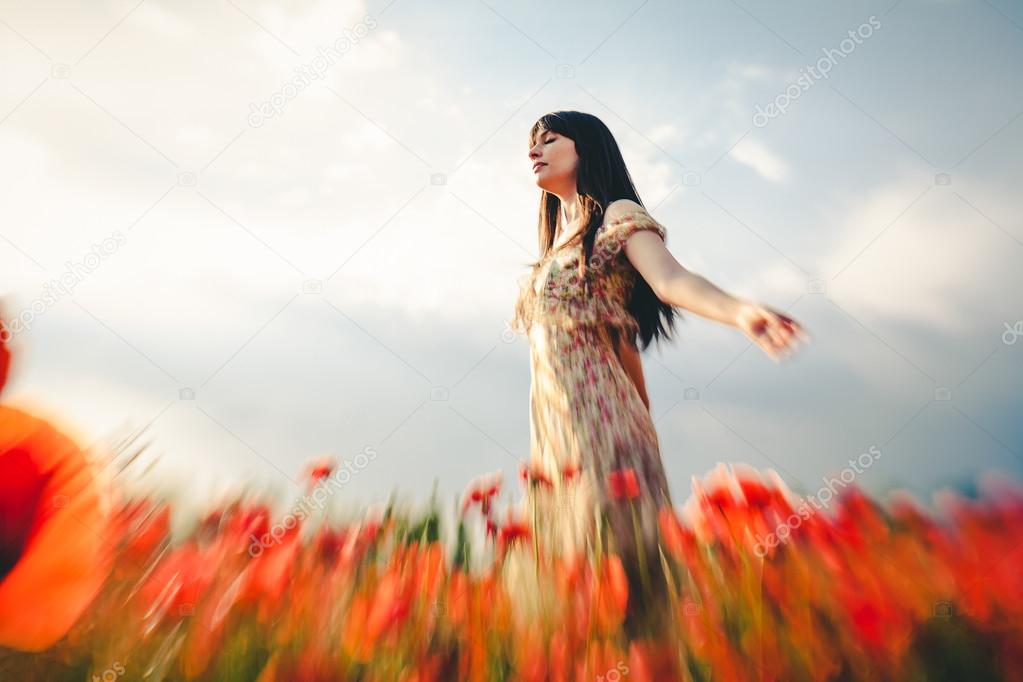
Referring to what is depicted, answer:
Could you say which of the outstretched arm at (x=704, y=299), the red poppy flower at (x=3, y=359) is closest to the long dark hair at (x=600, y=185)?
the outstretched arm at (x=704, y=299)

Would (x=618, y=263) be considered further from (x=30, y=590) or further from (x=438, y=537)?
(x=30, y=590)

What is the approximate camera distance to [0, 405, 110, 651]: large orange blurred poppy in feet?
2.40

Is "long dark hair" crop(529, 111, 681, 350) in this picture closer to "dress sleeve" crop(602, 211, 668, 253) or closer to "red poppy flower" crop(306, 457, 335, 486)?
"dress sleeve" crop(602, 211, 668, 253)

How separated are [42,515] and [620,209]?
2138mm

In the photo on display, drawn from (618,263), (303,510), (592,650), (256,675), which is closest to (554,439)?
(618,263)

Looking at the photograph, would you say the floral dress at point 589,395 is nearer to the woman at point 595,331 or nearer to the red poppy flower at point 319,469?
the woman at point 595,331

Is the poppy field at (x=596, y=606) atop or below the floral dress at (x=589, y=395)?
below

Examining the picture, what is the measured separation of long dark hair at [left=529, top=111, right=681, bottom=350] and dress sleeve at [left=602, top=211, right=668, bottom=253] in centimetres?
8

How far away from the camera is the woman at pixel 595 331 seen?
2096mm

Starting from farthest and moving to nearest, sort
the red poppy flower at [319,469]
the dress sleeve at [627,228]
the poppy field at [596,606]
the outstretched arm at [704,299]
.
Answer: the dress sleeve at [627,228], the red poppy flower at [319,469], the outstretched arm at [704,299], the poppy field at [596,606]

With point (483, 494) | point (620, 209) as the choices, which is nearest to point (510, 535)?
point (483, 494)

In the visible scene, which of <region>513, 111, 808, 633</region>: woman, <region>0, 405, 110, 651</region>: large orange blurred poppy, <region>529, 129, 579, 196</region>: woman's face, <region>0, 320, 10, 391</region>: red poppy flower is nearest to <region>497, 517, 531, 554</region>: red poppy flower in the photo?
<region>513, 111, 808, 633</region>: woman

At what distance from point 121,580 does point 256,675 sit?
37cm

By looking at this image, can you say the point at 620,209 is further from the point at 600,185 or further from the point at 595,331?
the point at 595,331
